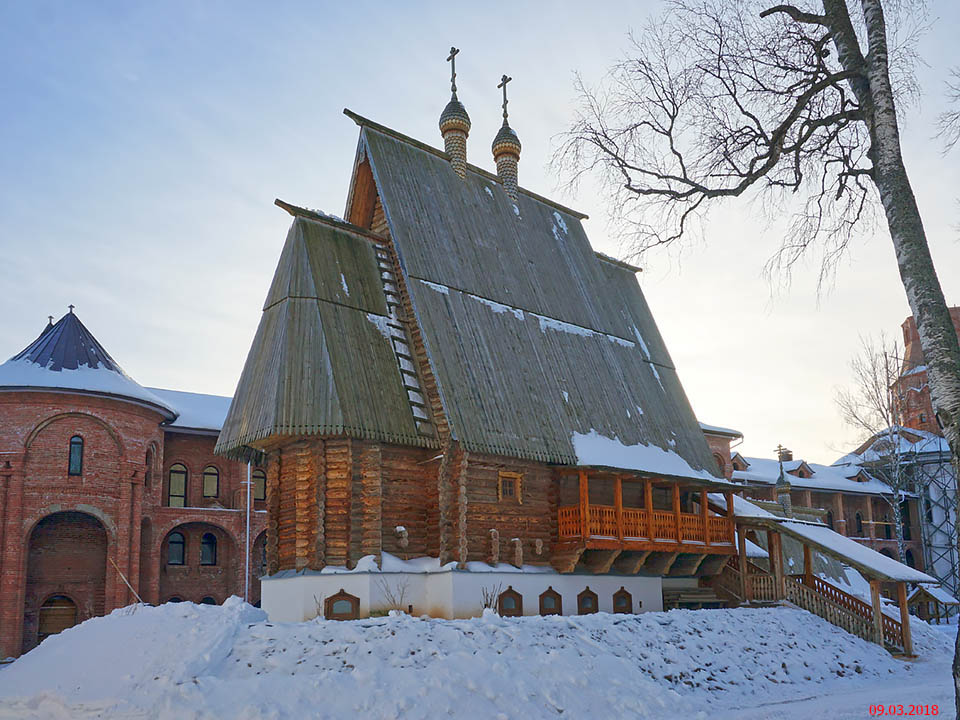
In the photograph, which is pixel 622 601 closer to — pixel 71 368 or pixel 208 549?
pixel 208 549

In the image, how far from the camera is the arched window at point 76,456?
29.8 metres

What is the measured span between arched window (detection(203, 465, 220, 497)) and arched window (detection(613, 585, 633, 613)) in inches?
701

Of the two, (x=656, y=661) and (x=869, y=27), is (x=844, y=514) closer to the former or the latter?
(x=656, y=661)

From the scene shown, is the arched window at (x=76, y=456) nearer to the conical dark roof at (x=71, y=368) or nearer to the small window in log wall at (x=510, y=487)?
the conical dark roof at (x=71, y=368)

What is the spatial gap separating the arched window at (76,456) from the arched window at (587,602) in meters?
17.4

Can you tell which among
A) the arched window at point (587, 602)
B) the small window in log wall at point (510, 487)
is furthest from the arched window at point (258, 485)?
the arched window at point (587, 602)

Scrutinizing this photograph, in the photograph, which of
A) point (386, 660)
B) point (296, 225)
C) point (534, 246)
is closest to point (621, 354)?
point (534, 246)

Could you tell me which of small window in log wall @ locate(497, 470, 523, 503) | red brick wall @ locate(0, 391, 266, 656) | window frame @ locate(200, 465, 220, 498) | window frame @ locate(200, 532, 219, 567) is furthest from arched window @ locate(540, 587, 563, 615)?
window frame @ locate(200, 465, 220, 498)

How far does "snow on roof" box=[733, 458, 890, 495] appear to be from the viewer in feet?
167

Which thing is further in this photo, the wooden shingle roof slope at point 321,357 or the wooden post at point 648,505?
the wooden post at point 648,505

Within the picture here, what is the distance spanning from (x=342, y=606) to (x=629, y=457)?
28.7 ft

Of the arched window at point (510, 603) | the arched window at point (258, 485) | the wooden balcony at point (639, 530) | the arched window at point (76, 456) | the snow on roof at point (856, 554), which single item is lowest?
the arched window at point (510, 603)

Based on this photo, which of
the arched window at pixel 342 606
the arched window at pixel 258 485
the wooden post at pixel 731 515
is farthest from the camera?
the arched window at pixel 258 485

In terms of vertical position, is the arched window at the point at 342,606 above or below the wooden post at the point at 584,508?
below
